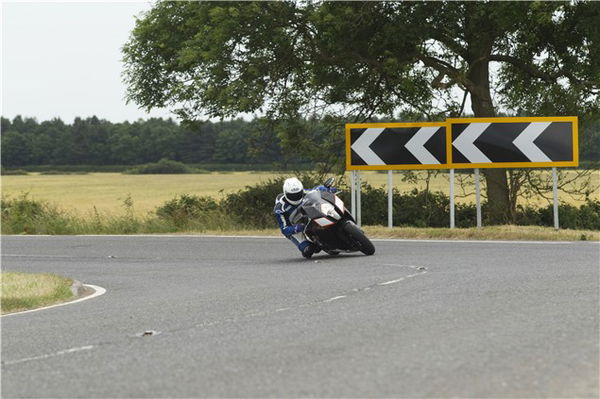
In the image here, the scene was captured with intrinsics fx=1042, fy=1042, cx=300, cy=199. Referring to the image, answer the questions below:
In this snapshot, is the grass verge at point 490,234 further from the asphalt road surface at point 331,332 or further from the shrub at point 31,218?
the shrub at point 31,218

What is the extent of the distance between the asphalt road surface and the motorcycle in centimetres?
38

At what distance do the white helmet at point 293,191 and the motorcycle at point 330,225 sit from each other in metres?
0.11

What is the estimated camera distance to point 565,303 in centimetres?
1020

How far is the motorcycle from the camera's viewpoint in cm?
1608

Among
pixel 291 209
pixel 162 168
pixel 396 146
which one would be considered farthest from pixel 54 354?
pixel 162 168

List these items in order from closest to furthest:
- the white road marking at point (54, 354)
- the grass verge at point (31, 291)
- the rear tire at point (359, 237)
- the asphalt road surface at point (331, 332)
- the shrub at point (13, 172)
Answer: the asphalt road surface at point (331, 332) < the white road marking at point (54, 354) < the grass verge at point (31, 291) < the rear tire at point (359, 237) < the shrub at point (13, 172)

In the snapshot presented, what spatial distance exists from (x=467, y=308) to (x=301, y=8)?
16.3 meters

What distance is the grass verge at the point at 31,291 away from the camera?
508 inches

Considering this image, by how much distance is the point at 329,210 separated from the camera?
52.9 ft

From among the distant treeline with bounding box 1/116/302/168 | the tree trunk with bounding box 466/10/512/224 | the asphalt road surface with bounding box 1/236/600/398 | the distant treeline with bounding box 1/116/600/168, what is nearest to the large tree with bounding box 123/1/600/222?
the tree trunk with bounding box 466/10/512/224

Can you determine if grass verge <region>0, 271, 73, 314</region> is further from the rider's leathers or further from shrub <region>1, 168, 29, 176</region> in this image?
shrub <region>1, 168, 29, 176</region>

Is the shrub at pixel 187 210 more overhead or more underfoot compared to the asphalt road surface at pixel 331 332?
more overhead

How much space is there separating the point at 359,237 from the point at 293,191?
133cm

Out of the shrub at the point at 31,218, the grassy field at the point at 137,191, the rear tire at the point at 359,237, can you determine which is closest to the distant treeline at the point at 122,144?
the grassy field at the point at 137,191
